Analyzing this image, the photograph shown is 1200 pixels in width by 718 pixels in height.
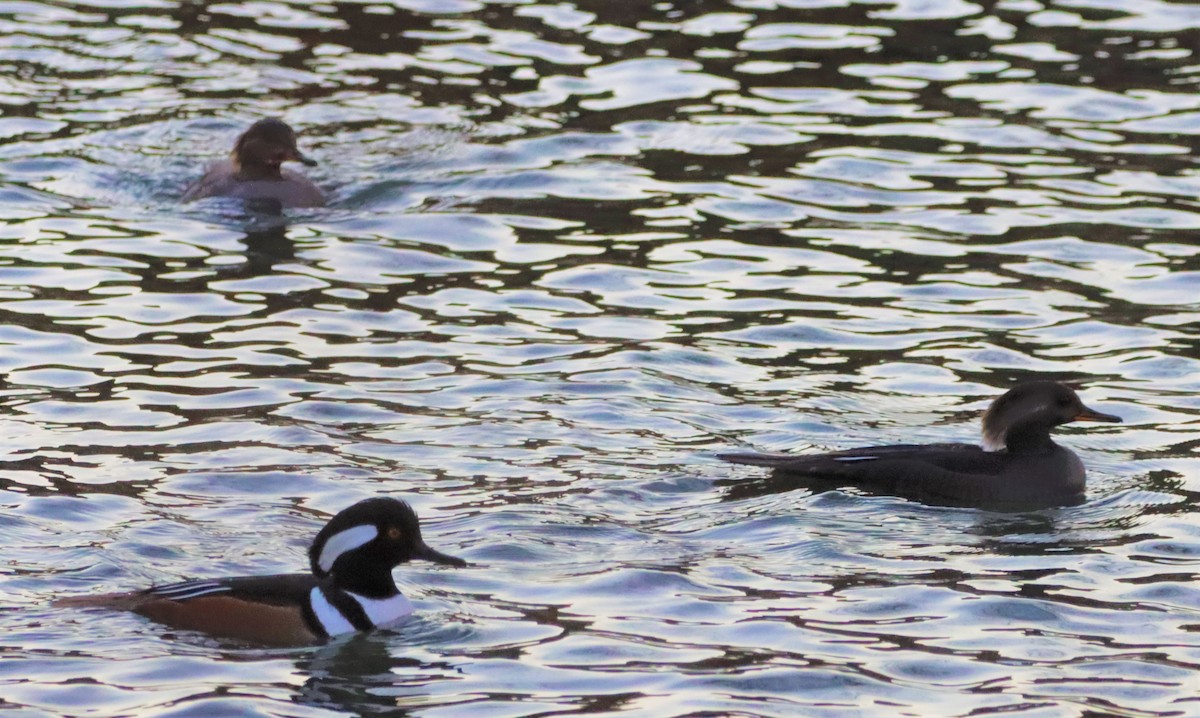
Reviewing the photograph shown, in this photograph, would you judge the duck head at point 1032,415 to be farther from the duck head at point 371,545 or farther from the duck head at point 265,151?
the duck head at point 265,151

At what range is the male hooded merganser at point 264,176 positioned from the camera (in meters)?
16.8

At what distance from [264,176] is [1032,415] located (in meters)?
7.42

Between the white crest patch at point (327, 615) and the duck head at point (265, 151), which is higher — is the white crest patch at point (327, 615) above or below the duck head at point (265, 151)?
below

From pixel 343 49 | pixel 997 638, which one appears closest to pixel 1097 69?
pixel 343 49

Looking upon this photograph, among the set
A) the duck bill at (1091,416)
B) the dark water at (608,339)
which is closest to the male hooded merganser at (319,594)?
the dark water at (608,339)

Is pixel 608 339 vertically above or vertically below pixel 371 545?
below

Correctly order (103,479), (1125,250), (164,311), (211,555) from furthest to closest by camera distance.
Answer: (1125,250), (164,311), (103,479), (211,555)

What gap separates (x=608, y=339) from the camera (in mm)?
13867

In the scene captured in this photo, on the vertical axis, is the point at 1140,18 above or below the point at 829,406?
above

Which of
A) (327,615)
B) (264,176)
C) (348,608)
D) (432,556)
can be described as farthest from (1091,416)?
(264,176)

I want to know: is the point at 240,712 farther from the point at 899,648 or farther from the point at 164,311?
the point at 164,311

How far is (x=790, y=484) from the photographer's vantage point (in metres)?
11.5

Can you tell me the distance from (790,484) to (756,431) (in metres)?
0.81

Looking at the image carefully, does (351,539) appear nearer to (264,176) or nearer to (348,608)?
(348,608)
